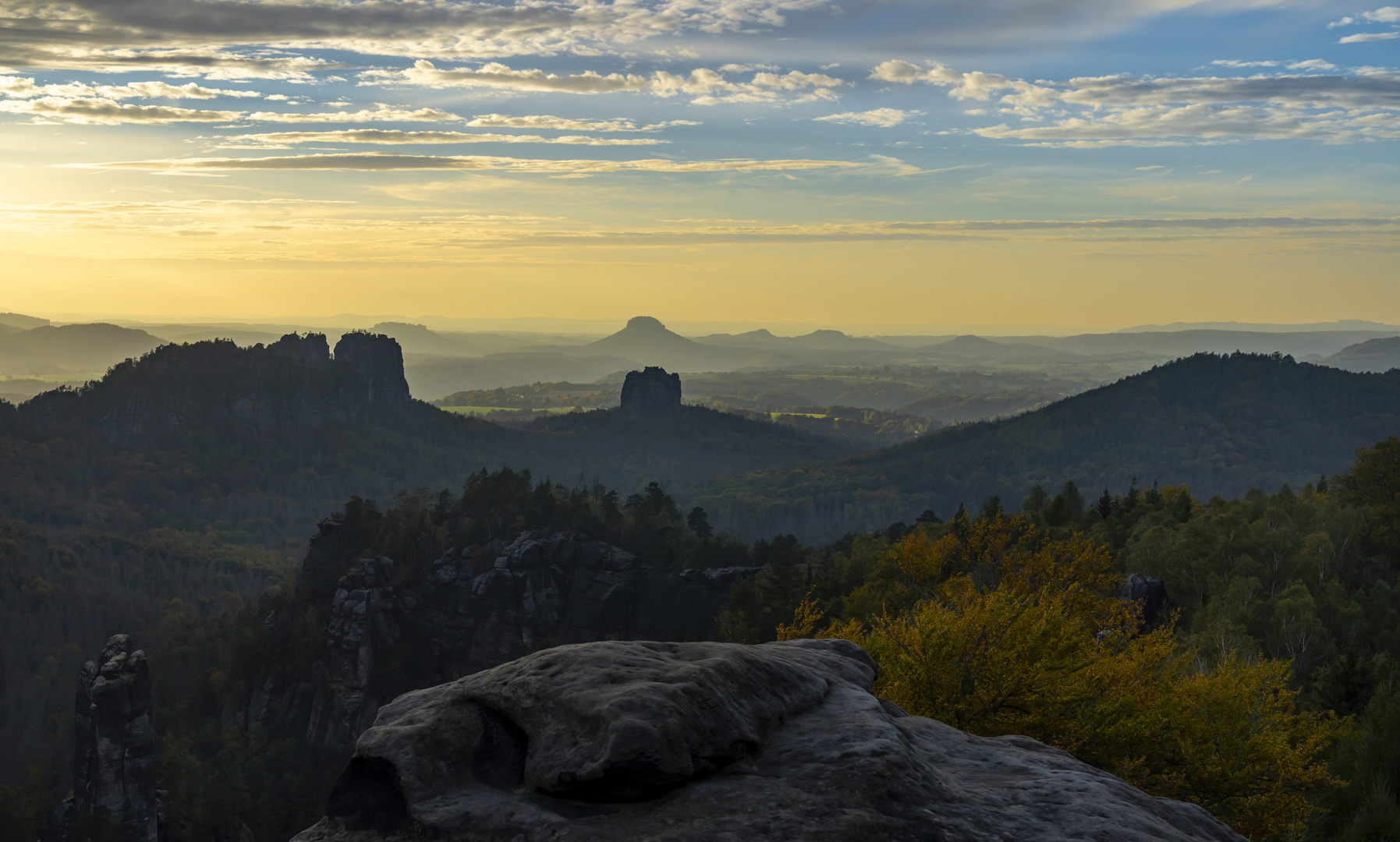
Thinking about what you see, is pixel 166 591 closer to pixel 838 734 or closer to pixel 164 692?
pixel 164 692

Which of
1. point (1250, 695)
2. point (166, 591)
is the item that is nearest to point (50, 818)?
point (166, 591)

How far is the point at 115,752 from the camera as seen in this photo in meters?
95.8

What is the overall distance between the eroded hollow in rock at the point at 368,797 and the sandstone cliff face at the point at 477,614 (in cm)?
12019

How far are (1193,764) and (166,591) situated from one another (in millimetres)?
215390

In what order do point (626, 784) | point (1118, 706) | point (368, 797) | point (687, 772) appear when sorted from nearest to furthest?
point (626, 784) < point (687, 772) < point (368, 797) < point (1118, 706)

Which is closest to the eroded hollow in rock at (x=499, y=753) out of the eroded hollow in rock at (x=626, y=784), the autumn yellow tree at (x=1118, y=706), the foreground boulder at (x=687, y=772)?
the foreground boulder at (x=687, y=772)

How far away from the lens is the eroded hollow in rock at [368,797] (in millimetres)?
12086

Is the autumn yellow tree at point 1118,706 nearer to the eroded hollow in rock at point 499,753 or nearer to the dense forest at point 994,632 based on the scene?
the dense forest at point 994,632

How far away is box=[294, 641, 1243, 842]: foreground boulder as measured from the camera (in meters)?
11.0

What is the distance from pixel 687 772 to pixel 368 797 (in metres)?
4.54

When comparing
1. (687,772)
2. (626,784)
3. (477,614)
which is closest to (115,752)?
(477,614)

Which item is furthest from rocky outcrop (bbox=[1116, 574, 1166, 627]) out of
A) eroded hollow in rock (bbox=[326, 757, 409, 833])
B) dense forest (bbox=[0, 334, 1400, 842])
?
eroded hollow in rock (bbox=[326, 757, 409, 833])

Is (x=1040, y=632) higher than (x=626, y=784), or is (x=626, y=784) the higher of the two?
(x=626, y=784)

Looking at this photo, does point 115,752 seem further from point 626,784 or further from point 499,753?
point 626,784
